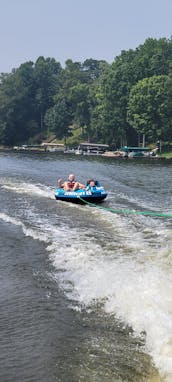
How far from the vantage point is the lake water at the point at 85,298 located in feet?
27.9

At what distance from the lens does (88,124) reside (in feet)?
375

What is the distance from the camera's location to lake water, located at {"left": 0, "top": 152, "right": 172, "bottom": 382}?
27.9ft

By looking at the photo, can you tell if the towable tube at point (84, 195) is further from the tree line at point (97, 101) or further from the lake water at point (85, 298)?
the tree line at point (97, 101)

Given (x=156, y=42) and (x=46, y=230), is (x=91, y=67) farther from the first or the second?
(x=46, y=230)

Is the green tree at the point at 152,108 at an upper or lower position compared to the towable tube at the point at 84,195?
upper

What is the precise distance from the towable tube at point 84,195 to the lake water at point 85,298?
11.8ft

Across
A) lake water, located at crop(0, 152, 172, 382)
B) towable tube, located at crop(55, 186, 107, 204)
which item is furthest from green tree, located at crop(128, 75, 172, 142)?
lake water, located at crop(0, 152, 172, 382)

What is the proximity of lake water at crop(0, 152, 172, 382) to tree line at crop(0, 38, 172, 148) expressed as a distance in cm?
6728

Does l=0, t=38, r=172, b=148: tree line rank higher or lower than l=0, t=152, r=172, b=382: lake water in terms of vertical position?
higher

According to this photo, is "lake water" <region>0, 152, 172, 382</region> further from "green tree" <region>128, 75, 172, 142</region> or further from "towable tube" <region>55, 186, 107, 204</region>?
"green tree" <region>128, 75, 172, 142</region>

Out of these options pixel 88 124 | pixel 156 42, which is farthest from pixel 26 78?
pixel 156 42

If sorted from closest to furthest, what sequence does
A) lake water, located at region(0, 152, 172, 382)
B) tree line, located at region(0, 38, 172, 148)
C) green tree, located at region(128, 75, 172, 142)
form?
lake water, located at region(0, 152, 172, 382)
green tree, located at region(128, 75, 172, 142)
tree line, located at region(0, 38, 172, 148)

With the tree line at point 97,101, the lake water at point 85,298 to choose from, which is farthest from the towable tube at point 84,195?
the tree line at point 97,101

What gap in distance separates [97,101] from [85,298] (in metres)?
102
